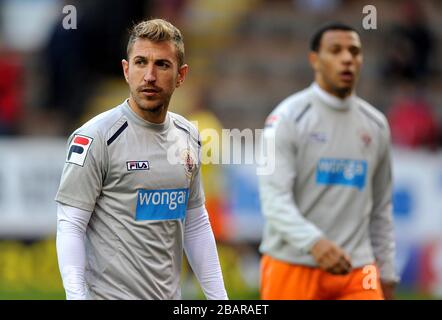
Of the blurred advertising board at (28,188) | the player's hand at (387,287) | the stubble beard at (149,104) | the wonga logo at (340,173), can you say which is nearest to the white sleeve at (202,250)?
the stubble beard at (149,104)

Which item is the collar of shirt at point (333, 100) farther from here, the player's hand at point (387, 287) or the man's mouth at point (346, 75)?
the player's hand at point (387, 287)

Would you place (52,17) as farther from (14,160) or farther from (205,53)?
(14,160)

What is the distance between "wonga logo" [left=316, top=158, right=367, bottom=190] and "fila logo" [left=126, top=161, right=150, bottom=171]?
2.25 meters

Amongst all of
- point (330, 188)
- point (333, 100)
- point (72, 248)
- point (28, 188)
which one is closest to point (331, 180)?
point (330, 188)

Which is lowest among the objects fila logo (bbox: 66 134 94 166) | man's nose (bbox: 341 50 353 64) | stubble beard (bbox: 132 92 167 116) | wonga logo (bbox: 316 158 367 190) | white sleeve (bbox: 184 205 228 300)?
white sleeve (bbox: 184 205 228 300)

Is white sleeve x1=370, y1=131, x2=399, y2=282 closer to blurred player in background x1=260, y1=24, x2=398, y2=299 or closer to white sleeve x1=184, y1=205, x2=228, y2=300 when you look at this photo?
blurred player in background x1=260, y1=24, x2=398, y2=299

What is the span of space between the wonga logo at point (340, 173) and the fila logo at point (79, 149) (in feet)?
8.22

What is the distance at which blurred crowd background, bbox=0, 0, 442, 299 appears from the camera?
13.4 m

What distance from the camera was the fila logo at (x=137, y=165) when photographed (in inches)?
222

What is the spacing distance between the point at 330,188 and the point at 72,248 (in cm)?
273

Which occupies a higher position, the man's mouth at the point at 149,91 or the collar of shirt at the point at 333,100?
the man's mouth at the point at 149,91
